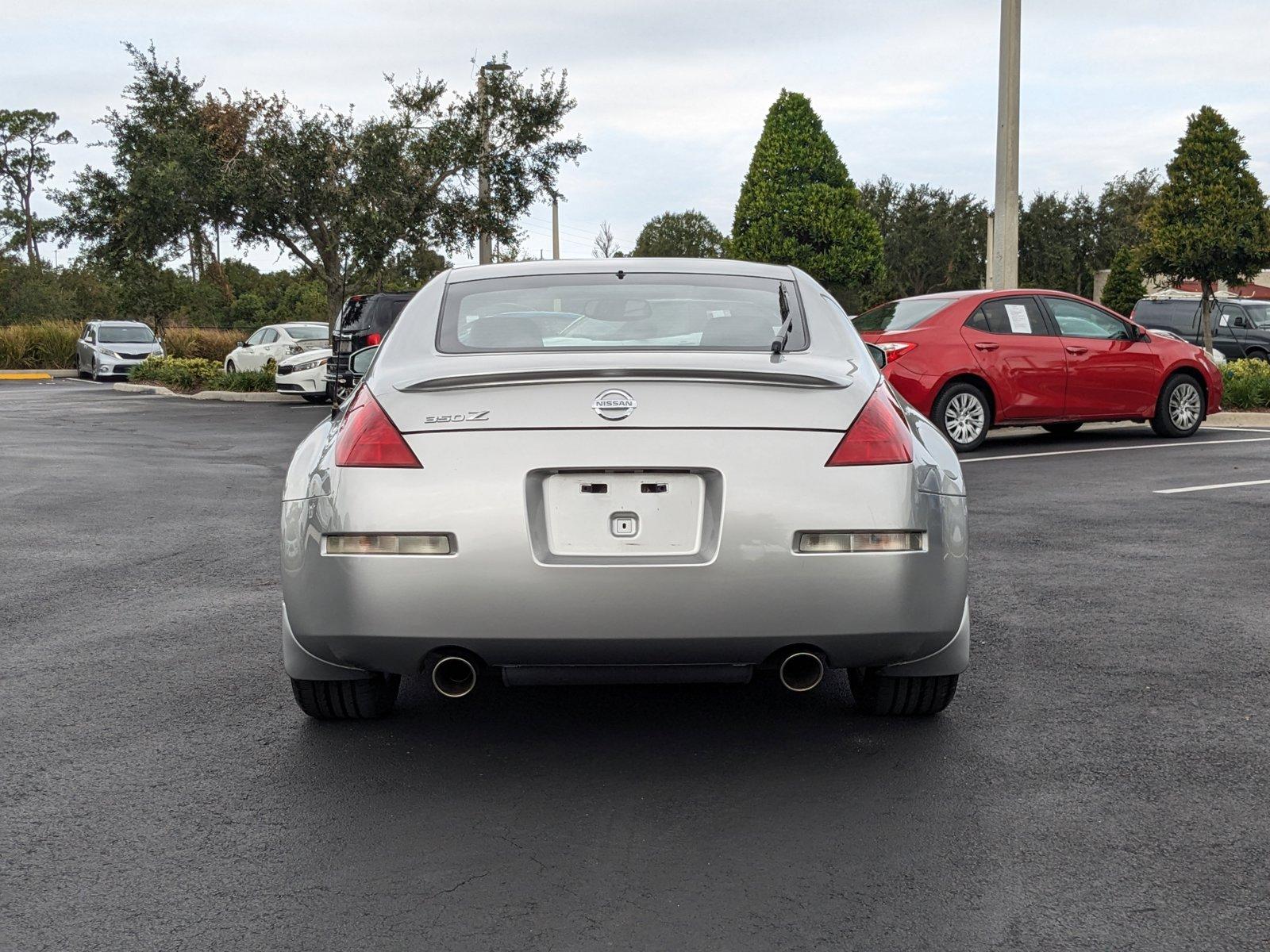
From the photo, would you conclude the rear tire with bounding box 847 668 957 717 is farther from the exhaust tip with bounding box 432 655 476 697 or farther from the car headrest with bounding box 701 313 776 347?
the exhaust tip with bounding box 432 655 476 697

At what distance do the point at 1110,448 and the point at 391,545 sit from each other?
38.4 feet

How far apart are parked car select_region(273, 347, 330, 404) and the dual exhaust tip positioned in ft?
69.3

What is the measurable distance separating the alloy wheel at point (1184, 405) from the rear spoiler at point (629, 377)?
1210 centimetres

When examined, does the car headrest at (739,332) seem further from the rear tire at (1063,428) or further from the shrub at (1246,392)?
the shrub at (1246,392)

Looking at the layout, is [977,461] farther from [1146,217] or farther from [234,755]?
[1146,217]

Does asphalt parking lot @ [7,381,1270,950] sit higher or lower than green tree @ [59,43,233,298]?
lower

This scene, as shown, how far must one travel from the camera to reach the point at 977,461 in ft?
41.9

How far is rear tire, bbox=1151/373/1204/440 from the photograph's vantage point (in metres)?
14.7

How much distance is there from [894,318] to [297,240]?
18.2 metres

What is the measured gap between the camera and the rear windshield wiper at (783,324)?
4.14 m

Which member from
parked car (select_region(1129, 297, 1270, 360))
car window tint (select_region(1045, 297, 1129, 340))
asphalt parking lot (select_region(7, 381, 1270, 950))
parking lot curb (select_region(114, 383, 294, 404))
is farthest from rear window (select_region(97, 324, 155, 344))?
asphalt parking lot (select_region(7, 381, 1270, 950))

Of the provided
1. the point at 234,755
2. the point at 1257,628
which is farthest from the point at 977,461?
the point at 234,755

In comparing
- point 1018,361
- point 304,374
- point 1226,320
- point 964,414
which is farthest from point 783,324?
point 1226,320

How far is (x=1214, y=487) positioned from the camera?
10.5 m
